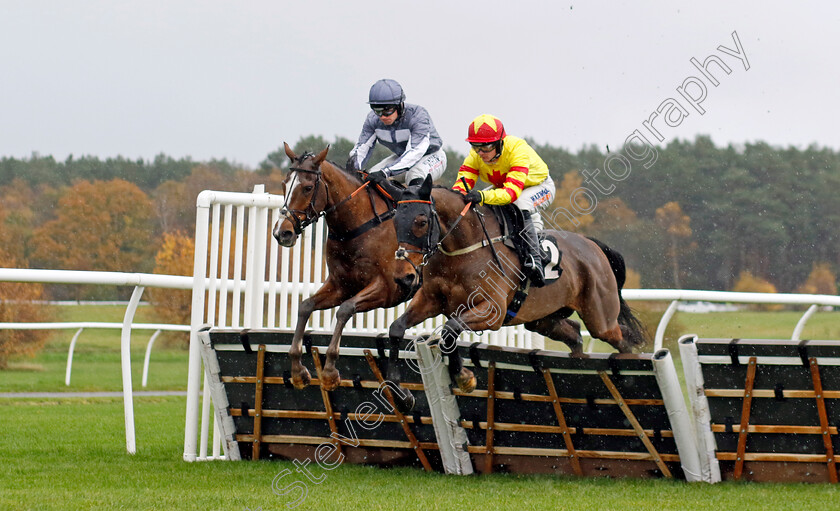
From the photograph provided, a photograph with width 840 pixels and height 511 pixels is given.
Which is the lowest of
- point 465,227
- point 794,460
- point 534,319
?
point 794,460

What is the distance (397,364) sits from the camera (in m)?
5.52

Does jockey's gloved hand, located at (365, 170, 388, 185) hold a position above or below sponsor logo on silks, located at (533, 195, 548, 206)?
above

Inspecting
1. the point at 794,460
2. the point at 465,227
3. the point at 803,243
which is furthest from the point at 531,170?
the point at 803,243

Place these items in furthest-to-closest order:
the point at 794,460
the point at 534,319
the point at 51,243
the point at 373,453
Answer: the point at 51,243, the point at 534,319, the point at 373,453, the point at 794,460

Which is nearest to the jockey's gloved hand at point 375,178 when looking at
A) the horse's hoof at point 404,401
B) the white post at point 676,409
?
the horse's hoof at point 404,401

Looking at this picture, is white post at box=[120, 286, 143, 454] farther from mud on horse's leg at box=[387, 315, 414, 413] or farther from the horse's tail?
the horse's tail

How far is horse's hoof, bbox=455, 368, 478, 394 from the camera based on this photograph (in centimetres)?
527

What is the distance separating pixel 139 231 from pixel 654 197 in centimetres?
1055

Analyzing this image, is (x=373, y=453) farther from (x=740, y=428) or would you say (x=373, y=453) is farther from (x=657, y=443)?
(x=740, y=428)

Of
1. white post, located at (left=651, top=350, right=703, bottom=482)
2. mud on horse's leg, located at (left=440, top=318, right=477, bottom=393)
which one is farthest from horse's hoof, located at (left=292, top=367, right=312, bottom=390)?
white post, located at (left=651, top=350, right=703, bottom=482)

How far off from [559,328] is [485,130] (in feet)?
5.46

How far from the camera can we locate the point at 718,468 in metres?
4.91

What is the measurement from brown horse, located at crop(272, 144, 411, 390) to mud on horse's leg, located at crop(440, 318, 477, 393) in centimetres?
59

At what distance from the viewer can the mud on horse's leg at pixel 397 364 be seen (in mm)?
5391
